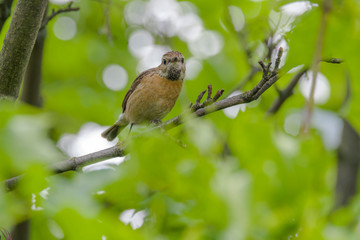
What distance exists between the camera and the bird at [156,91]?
6.84m

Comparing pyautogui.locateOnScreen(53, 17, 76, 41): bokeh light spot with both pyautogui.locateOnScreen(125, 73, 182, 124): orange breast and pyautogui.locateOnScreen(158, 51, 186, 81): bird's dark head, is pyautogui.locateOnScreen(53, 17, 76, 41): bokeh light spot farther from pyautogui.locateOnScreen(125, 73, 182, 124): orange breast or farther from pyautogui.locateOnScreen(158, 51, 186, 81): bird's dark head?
pyautogui.locateOnScreen(158, 51, 186, 81): bird's dark head

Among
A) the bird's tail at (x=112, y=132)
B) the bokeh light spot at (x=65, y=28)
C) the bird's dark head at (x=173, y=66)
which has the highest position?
the bokeh light spot at (x=65, y=28)

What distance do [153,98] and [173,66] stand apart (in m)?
0.49

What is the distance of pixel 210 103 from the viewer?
4129mm

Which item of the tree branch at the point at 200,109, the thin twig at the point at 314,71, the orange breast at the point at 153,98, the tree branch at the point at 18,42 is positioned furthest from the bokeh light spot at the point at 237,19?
the thin twig at the point at 314,71

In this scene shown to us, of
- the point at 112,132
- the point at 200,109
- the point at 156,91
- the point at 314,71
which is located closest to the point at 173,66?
the point at 156,91

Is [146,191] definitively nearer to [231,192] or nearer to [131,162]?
[131,162]

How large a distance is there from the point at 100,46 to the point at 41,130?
5816mm

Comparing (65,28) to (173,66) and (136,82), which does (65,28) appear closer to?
(136,82)

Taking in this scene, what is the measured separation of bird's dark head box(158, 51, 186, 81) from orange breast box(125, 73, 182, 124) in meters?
0.07

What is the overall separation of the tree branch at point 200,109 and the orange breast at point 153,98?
7.46 ft

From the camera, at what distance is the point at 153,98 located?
22.7 feet

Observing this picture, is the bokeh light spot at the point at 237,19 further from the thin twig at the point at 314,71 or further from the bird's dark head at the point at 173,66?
the thin twig at the point at 314,71

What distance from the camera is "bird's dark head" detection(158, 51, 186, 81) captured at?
6.75 metres
